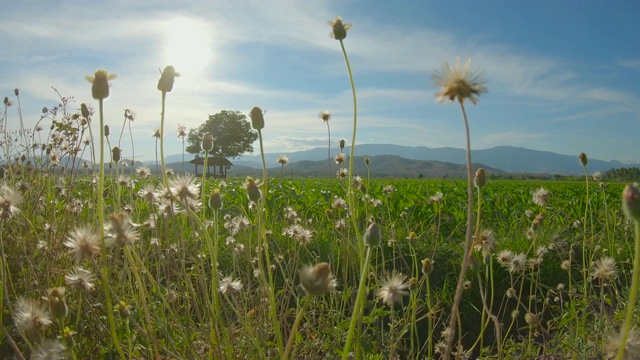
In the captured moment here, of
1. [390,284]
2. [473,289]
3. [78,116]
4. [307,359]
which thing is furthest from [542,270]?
[78,116]

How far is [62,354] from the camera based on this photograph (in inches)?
52.6

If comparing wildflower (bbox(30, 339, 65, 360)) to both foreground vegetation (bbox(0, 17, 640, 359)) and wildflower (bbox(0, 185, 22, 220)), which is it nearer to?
foreground vegetation (bbox(0, 17, 640, 359))

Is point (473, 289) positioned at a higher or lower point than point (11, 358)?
lower

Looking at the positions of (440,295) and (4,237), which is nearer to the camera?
(4,237)

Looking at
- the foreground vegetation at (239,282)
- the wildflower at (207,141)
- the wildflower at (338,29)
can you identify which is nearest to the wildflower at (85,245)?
the foreground vegetation at (239,282)

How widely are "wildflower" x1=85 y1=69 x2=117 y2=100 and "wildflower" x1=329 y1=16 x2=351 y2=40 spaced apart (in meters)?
0.90

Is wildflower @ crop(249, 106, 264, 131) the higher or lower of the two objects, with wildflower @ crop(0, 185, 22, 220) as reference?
higher

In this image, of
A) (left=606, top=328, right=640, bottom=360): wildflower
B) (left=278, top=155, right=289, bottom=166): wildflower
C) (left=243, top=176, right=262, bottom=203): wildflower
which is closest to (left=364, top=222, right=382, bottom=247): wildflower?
(left=243, top=176, right=262, bottom=203): wildflower

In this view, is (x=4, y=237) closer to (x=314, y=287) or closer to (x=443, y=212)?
(x=314, y=287)

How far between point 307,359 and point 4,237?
1.88m

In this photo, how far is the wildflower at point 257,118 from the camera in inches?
62.3

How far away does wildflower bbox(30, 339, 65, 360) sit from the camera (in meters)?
1.34

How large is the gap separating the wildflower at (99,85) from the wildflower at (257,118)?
1.43ft

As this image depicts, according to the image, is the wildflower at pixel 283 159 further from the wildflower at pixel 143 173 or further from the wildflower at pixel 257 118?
the wildflower at pixel 257 118
